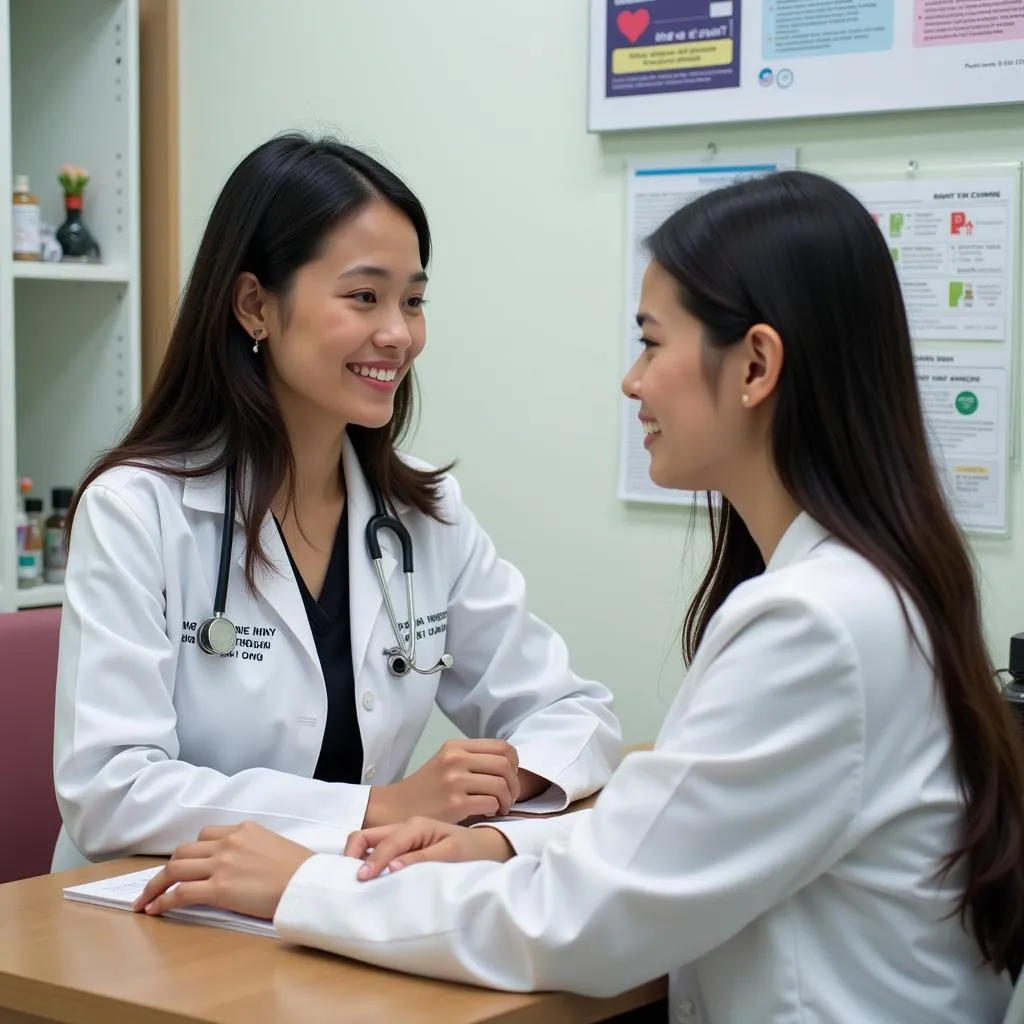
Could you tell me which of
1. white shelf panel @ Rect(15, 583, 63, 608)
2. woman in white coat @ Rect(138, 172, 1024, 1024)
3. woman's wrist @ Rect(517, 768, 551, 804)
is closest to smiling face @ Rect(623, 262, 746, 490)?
woman in white coat @ Rect(138, 172, 1024, 1024)

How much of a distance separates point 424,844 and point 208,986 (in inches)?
11.0

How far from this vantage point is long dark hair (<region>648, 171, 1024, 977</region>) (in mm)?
1113

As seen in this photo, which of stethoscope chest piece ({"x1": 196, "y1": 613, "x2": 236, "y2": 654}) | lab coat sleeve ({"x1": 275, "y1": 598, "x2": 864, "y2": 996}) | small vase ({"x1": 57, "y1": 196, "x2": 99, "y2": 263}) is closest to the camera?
lab coat sleeve ({"x1": 275, "y1": 598, "x2": 864, "y2": 996})

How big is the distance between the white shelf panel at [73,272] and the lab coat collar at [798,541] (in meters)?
1.85

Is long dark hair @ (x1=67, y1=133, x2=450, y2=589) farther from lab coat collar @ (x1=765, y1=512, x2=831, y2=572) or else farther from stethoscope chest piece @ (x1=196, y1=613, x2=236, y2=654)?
lab coat collar @ (x1=765, y1=512, x2=831, y2=572)

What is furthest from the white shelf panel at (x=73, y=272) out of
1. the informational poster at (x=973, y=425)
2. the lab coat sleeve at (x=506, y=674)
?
the informational poster at (x=973, y=425)

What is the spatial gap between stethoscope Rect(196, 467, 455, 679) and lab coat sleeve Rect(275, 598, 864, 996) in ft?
1.94

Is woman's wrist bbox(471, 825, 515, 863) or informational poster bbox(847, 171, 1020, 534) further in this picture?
informational poster bbox(847, 171, 1020, 534)

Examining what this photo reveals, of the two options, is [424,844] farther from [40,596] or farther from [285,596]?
[40,596]

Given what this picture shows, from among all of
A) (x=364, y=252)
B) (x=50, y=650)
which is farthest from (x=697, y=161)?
Answer: (x=50, y=650)

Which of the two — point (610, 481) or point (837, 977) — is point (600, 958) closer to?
point (837, 977)

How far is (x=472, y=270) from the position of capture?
2.65 metres

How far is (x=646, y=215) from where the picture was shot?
7.96ft

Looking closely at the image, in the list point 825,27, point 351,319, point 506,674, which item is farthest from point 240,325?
point 825,27
